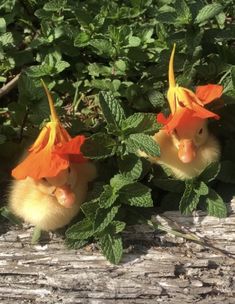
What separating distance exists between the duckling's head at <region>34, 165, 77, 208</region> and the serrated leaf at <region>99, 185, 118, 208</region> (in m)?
0.09

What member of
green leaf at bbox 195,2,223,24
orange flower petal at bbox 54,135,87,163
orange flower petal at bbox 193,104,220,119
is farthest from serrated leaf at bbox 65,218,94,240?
green leaf at bbox 195,2,223,24

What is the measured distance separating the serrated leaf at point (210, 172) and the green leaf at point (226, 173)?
0.29 feet

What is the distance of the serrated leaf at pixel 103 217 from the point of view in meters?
1.89

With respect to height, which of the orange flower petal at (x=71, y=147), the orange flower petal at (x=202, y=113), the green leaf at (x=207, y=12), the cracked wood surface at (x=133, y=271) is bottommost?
the cracked wood surface at (x=133, y=271)

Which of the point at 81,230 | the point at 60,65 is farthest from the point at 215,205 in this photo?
the point at 60,65

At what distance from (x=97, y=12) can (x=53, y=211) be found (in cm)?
91

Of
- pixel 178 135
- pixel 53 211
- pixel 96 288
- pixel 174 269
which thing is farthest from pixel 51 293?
pixel 178 135

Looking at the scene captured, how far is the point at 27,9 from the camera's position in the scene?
104 inches

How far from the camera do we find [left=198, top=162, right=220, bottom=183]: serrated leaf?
1.98 m

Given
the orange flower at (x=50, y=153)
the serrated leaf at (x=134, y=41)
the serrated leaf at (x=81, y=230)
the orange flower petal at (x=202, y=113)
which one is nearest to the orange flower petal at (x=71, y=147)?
the orange flower at (x=50, y=153)

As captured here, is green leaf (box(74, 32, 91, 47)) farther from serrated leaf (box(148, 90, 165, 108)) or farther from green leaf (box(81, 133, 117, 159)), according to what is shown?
green leaf (box(81, 133, 117, 159))

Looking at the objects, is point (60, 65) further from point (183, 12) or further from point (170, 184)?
point (170, 184)

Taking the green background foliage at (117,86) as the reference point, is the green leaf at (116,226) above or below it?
below

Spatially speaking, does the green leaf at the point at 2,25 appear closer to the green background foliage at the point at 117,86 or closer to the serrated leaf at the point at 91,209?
the green background foliage at the point at 117,86
